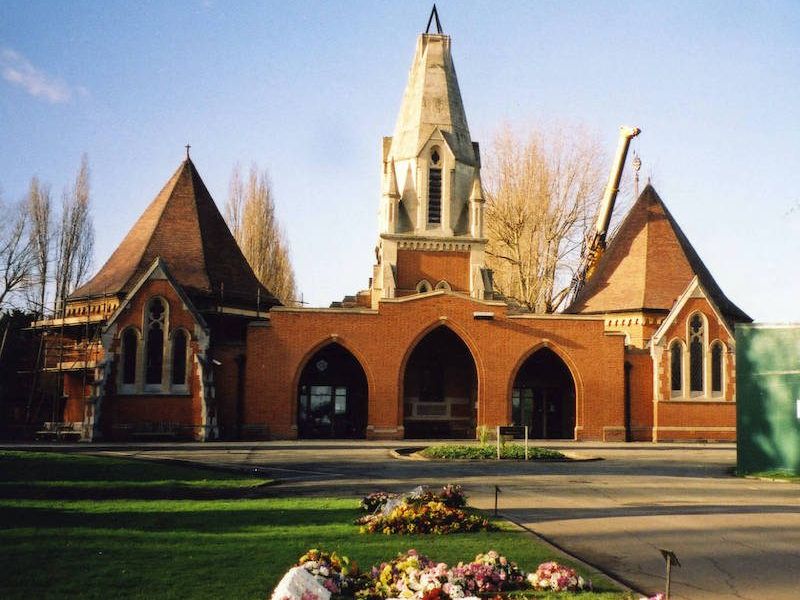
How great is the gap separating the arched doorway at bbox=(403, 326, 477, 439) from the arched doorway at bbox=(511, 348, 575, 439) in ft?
8.01

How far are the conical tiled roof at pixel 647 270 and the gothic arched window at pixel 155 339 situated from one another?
764 inches

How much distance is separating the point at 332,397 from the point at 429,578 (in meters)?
30.3

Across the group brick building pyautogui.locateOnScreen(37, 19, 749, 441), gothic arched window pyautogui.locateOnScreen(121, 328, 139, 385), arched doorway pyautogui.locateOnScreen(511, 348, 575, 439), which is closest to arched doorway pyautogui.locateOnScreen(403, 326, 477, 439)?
brick building pyautogui.locateOnScreen(37, 19, 749, 441)

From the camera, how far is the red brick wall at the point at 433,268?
39844mm

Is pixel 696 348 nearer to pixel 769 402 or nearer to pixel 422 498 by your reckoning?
pixel 769 402

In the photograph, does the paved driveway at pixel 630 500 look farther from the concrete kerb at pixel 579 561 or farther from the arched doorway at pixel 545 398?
the arched doorway at pixel 545 398

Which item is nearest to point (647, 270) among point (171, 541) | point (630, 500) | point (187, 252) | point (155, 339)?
point (187, 252)

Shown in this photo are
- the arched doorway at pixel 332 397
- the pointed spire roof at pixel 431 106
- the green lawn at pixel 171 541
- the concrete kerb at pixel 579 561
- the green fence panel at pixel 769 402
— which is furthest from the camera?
the pointed spire roof at pixel 431 106

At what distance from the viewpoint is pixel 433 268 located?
1580 inches

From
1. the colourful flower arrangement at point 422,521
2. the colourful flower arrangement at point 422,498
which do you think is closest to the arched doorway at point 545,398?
the colourful flower arrangement at point 422,498

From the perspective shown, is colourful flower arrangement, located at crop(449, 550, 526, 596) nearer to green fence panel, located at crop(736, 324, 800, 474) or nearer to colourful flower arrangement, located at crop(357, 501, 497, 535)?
colourful flower arrangement, located at crop(357, 501, 497, 535)

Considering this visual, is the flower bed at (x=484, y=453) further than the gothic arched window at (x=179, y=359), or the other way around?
the gothic arched window at (x=179, y=359)

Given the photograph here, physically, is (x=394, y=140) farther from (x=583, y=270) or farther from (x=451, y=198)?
(x=583, y=270)

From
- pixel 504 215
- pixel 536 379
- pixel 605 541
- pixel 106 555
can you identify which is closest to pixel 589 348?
pixel 536 379
